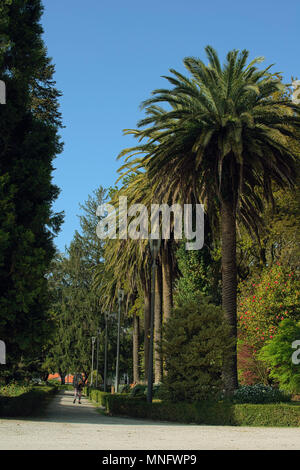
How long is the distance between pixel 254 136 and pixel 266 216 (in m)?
9.13

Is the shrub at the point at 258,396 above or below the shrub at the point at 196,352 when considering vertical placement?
below

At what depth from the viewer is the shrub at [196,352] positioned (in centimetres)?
2011

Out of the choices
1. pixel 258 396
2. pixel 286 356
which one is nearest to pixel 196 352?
pixel 258 396

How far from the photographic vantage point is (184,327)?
817 inches

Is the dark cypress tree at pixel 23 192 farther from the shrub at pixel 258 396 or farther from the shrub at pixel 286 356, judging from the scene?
the shrub at pixel 286 356

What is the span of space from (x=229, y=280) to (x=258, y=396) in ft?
15.2

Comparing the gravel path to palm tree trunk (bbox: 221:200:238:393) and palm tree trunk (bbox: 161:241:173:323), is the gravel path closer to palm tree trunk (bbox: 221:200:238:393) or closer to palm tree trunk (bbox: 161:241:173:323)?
palm tree trunk (bbox: 221:200:238:393)

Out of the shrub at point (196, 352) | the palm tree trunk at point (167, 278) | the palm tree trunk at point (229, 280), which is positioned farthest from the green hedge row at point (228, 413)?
the palm tree trunk at point (167, 278)

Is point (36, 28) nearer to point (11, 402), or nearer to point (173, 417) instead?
point (11, 402)

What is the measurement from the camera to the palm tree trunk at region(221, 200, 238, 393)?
21.2 meters

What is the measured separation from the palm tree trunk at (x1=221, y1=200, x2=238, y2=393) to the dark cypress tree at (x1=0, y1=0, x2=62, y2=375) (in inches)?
269

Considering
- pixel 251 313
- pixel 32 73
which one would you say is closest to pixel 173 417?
pixel 251 313

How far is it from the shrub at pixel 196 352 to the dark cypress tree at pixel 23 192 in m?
4.82

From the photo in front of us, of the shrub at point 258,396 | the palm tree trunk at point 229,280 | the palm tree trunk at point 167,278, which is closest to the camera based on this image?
the shrub at point 258,396
